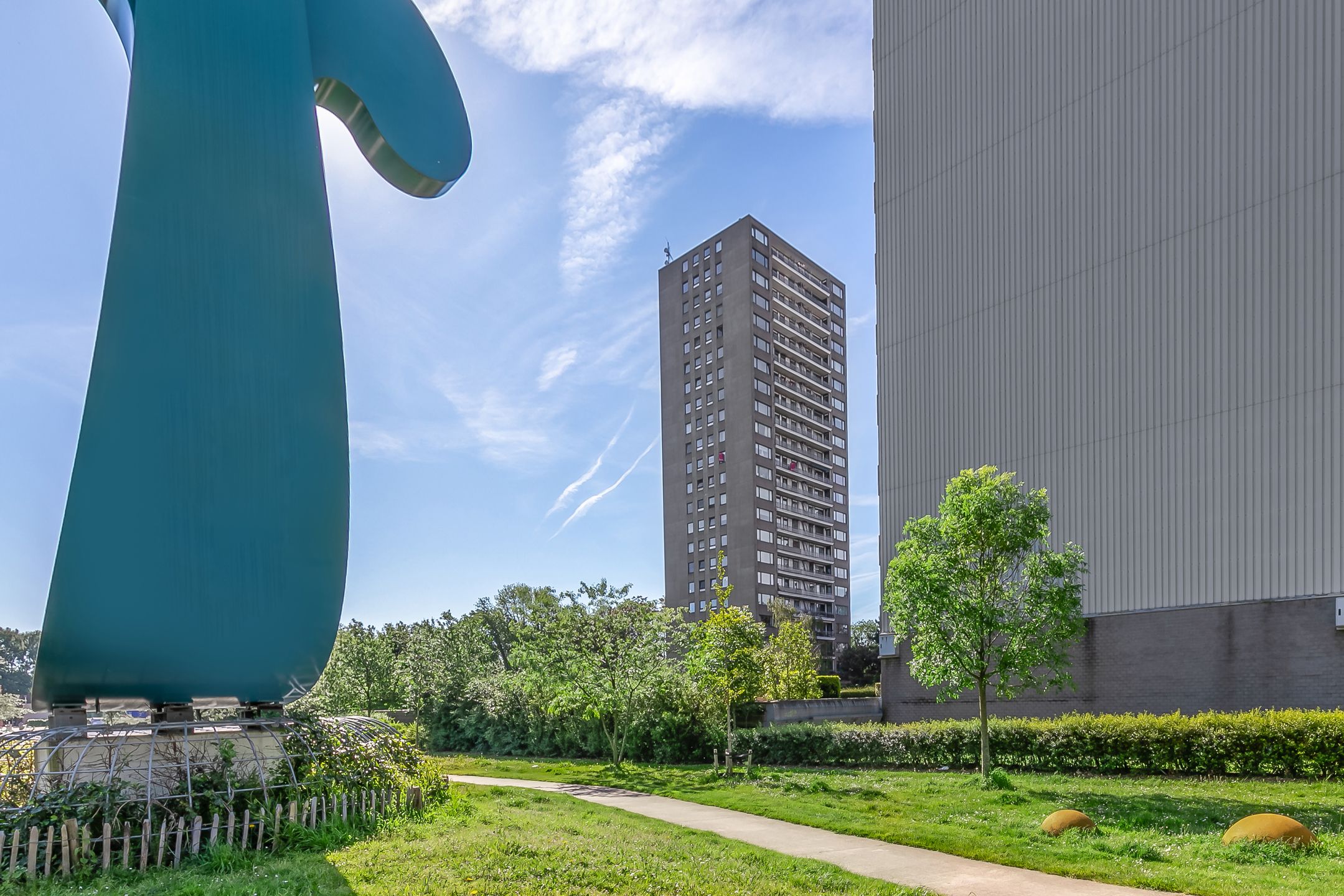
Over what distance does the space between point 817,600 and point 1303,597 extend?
7489 cm

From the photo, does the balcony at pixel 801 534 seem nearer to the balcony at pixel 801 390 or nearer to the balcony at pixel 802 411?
the balcony at pixel 802 411

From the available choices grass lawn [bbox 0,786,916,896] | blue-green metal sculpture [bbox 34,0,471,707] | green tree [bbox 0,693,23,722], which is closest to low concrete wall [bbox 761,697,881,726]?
grass lawn [bbox 0,786,916,896]

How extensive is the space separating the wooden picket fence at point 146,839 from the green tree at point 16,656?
71.9 m

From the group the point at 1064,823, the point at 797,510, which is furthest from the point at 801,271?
the point at 1064,823

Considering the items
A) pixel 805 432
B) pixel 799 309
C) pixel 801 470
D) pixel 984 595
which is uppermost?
pixel 799 309

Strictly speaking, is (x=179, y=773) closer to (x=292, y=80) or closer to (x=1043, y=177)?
(x=292, y=80)

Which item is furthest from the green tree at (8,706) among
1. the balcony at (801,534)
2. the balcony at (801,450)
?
the balcony at (801,450)

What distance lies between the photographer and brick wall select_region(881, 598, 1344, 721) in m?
21.7

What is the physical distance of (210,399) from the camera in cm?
1101

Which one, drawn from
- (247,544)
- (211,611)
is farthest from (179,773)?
(247,544)

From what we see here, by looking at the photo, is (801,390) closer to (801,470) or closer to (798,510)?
(801,470)

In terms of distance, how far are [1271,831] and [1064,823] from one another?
2207mm

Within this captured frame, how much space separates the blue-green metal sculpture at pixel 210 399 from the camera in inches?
407

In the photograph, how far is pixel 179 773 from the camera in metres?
10.6
